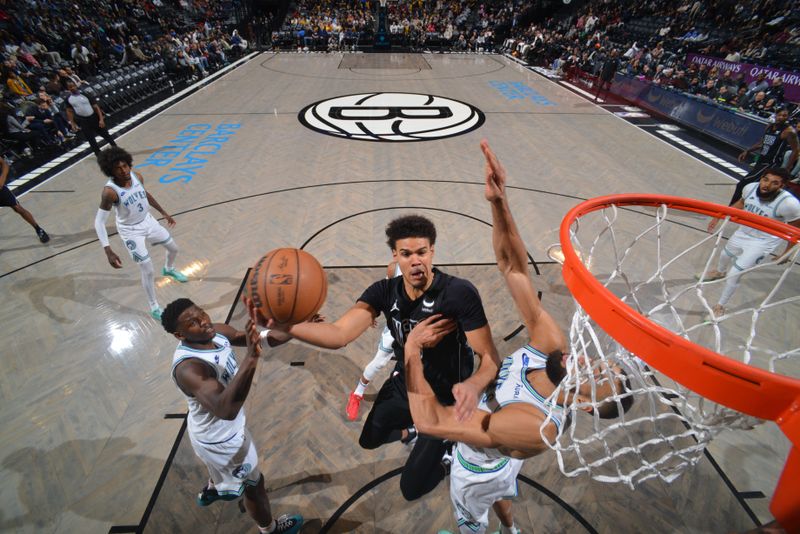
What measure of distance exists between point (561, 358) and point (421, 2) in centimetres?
2945

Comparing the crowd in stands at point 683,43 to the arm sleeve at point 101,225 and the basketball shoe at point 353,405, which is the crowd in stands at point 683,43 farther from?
the arm sleeve at point 101,225

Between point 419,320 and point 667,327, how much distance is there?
2.87 meters

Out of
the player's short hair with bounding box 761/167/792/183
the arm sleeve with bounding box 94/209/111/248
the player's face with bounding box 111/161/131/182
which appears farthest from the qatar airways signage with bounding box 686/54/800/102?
the arm sleeve with bounding box 94/209/111/248

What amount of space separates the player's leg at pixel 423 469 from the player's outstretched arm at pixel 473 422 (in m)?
A: 0.76

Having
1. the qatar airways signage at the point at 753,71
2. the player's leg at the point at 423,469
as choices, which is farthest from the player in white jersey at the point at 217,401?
the qatar airways signage at the point at 753,71

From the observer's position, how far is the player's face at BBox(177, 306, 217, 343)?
88.3 inches

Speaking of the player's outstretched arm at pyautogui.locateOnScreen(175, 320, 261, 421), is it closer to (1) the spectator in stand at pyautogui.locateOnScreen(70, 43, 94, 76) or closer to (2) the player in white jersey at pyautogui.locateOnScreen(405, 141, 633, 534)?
(2) the player in white jersey at pyautogui.locateOnScreen(405, 141, 633, 534)

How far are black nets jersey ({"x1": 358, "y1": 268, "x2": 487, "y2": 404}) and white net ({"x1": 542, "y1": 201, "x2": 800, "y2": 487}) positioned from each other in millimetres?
614

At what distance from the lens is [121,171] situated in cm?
384

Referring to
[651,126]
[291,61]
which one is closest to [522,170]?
[651,126]

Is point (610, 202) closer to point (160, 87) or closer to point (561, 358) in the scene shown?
point (561, 358)

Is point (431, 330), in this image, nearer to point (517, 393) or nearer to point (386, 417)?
point (517, 393)

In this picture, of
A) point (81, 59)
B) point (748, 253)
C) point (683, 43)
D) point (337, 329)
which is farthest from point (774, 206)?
point (81, 59)

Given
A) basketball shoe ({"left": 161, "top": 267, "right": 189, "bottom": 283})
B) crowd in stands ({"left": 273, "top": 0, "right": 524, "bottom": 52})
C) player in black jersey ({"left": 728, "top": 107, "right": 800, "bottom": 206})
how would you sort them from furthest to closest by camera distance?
crowd in stands ({"left": 273, "top": 0, "right": 524, "bottom": 52}) → player in black jersey ({"left": 728, "top": 107, "right": 800, "bottom": 206}) → basketball shoe ({"left": 161, "top": 267, "right": 189, "bottom": 283})
